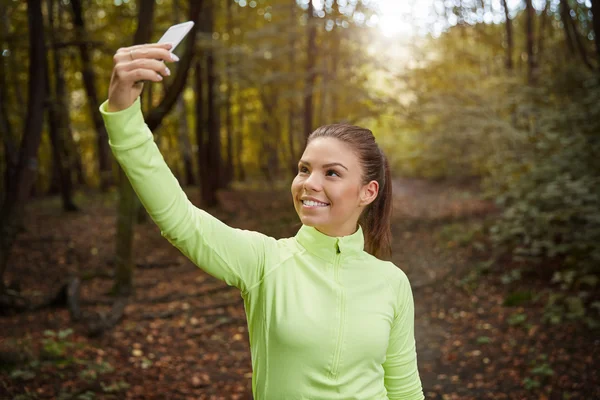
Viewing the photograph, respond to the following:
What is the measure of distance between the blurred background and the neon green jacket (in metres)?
0.37

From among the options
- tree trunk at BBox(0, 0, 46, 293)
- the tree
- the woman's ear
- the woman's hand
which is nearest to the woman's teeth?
the woman's ear

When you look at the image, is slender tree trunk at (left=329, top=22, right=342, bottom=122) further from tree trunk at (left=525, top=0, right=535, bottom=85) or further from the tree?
the tree

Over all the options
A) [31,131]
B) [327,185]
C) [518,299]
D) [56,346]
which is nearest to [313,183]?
[327,185]

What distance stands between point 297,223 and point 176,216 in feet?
3.24

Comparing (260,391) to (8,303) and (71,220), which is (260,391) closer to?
(8,303)

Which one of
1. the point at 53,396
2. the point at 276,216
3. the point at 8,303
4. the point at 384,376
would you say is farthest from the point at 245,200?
the point at 384,376

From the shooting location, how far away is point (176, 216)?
1.54m

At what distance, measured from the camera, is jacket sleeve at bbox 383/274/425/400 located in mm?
2016

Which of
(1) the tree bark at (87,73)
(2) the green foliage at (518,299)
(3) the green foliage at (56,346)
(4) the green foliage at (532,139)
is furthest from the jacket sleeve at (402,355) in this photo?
(1) the tree bark at (87,73)

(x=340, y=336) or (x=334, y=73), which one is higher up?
(x=334, y=73)

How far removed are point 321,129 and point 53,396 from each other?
156 inches

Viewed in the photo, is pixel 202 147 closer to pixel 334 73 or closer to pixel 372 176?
pixel 334 73

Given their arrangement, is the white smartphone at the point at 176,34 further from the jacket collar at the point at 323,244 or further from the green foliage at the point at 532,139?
the green foliage at the point at 532,139

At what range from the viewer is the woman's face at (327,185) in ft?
6.05
